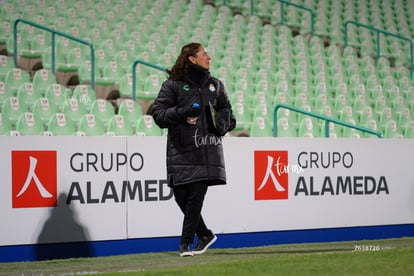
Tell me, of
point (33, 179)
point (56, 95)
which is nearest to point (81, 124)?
point (56, 95)

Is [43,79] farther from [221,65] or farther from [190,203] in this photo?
[190,203]

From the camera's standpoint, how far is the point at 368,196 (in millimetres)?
9102

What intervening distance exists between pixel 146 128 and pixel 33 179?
3.82 meters

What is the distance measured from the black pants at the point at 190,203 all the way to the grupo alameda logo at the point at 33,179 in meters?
1.18

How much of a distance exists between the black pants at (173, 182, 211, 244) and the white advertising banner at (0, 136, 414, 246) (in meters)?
1.03

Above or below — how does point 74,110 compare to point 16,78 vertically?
below

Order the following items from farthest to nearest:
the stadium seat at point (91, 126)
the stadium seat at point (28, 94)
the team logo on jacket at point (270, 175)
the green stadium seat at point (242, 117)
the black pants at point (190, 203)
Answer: the green stadium seat at point (242, 117) < the stadium seat at point (28, 94) < the stadium seat at point (91, 126) < the team logo on jacket at point (270, 175) < the black pants at point (190, 203)

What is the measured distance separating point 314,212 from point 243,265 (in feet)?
9.81

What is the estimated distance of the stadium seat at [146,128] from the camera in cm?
1068

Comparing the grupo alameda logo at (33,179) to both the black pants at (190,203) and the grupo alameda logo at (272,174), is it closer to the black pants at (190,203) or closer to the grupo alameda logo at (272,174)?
the black pants at (190,203)

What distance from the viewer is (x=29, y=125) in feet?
32.4

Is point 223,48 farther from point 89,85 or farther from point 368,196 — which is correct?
point 368,196

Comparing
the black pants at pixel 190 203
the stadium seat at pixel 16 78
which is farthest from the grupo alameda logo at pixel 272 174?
the stadium seat at pixel 16 78

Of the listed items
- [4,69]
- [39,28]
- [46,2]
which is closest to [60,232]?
[4,69]
